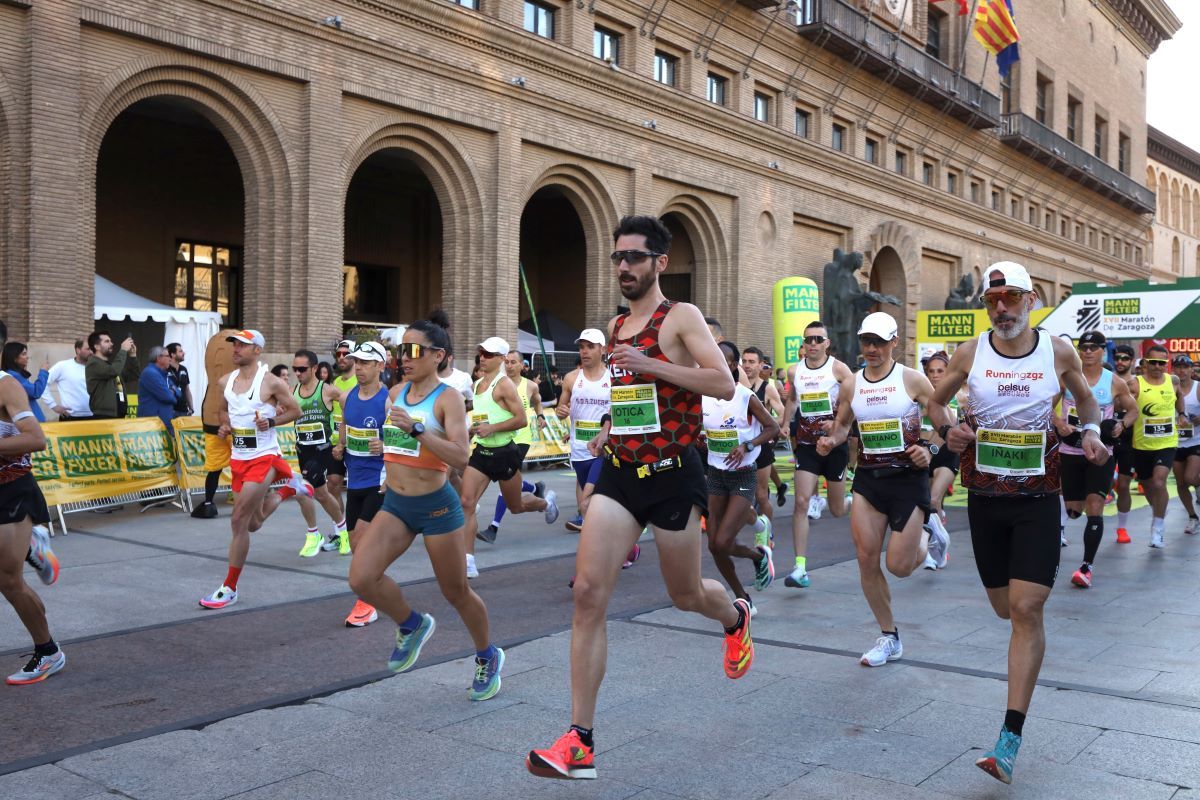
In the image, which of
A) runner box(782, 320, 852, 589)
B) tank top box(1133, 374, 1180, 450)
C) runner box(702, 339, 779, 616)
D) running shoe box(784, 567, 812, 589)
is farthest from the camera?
tank top box(1133, 374, 1180, 450)

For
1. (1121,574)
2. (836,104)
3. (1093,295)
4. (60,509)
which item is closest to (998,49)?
(836,104)

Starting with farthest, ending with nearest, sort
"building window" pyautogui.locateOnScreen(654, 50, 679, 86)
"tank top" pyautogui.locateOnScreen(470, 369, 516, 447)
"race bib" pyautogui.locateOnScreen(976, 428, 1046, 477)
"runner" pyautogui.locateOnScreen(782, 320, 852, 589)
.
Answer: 1. "building window" pyautogui.locateOnScreen(654, 50, 679, 86)
2. "tank top" pyautogui.locateOnScreen(470, 369, 516, 447)
3. "runner" pyautogui.locateOnScreen(782, 320, 852, 589)
4. "race bib" pyautogui.locateOnScreen(976, 428, 1046, 477)

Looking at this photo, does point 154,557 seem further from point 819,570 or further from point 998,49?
point 998,49

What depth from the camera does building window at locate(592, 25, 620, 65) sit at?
2514 centimetres

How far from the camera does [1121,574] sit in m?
9.69

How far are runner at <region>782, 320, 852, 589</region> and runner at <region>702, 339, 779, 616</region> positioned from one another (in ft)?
3.84

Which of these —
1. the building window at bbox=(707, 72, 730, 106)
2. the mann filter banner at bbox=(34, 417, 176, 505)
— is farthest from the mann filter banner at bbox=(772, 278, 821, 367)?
the mann filter banner at bbox=(34, 417, 176, 505)

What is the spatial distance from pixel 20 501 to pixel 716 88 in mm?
25892

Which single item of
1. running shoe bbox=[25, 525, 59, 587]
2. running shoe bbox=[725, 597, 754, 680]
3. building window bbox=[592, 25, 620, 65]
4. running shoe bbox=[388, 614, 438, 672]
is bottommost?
running shoe bbox=[388, 614, 438, 672]

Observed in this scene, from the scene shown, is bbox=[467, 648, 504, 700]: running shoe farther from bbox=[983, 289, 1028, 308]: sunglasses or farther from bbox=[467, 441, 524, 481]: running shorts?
bbox=[467, 441, 524, 481]: running shorts

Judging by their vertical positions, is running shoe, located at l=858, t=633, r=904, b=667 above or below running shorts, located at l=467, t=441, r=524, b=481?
below

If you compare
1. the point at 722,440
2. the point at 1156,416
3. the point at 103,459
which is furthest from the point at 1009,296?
the point at 103,459

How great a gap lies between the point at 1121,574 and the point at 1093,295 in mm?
17754

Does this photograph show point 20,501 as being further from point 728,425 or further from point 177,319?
point 177,319
